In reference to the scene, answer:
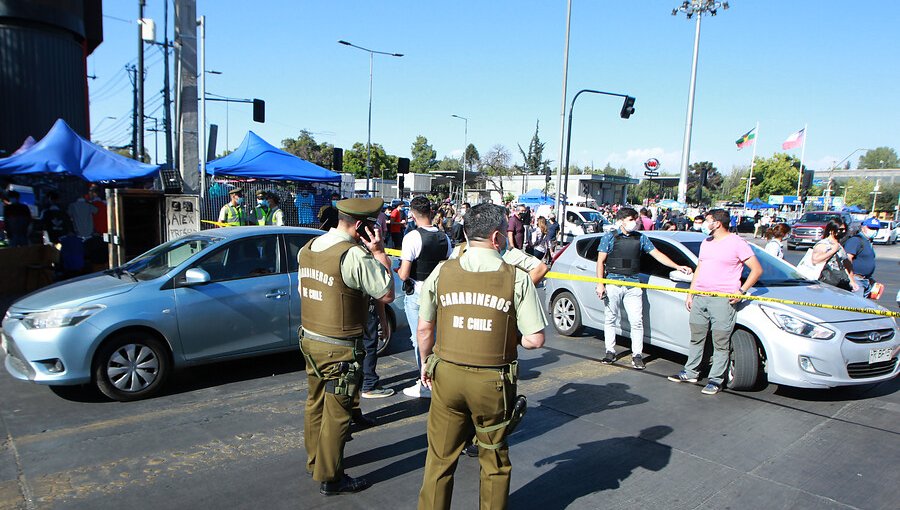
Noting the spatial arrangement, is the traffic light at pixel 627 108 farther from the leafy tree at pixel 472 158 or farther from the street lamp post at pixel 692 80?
the leafy tree at pixel 472 158

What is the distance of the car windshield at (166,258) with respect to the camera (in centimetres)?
541

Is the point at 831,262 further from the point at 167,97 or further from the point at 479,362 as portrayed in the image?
the point at 167,97

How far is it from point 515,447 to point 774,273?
3.99 metres

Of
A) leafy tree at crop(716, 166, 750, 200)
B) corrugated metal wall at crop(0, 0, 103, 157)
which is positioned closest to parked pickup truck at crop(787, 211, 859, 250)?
corrugated metal wall at crop(0, 0, 103, 157)

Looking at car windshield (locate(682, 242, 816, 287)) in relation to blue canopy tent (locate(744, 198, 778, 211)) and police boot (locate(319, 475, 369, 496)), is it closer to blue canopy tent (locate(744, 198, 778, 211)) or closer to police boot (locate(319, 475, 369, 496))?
police boot (locate(319, 475, 369, 496))

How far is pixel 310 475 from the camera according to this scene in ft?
12.2

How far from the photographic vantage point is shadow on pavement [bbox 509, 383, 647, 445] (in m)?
4.60

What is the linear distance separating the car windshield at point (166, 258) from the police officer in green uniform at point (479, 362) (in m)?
3.70

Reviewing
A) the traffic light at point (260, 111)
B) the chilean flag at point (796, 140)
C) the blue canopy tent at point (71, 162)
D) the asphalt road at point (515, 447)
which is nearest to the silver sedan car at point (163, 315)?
the asphalt road at point (515, 447)

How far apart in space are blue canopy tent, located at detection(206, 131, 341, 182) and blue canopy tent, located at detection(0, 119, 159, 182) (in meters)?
4.84

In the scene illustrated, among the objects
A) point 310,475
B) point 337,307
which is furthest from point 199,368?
point 337,307

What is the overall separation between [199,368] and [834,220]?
8.26 metres

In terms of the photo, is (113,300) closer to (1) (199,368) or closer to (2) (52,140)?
(1) (199,368)

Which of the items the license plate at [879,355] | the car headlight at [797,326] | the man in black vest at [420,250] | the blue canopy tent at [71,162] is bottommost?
the license plate at [879,355]
